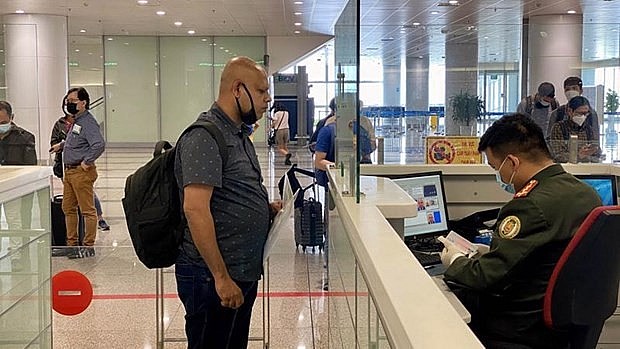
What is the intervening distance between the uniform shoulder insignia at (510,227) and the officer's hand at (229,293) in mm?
938

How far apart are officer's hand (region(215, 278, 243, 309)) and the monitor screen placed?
1.18m

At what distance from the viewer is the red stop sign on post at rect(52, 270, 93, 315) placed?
4.13m

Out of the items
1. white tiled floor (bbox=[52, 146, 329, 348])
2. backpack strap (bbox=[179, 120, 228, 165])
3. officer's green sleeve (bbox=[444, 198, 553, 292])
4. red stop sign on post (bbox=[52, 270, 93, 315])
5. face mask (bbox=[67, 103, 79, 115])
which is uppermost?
face mask (bbox=[67, 103, 79, 115])

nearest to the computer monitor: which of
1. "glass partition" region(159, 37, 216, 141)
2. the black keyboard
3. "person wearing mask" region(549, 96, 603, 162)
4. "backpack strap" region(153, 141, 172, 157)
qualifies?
the black keyboard

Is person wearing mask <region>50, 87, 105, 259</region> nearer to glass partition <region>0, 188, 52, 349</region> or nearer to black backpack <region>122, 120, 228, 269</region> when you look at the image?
glass partition <region>0, 188, 52, 349</region>

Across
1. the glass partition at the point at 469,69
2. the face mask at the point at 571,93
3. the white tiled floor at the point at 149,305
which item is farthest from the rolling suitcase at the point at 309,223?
the glass partition at the point at 469,69

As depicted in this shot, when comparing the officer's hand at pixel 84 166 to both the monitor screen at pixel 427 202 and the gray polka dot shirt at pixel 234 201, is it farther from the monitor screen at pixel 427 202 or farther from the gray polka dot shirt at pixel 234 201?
the gray polka dot shirt at pixel 234 201

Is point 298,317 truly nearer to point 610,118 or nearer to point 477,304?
point 477,304

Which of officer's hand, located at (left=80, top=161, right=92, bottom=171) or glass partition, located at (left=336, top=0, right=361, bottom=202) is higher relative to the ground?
glass partition, located at (left=336, top=0, right=361, bottom=202)

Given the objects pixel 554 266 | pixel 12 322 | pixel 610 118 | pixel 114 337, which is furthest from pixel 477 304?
pixel 610 118

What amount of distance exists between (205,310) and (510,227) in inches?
45.2

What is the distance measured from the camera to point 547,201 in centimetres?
227

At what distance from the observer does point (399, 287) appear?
1448 mm

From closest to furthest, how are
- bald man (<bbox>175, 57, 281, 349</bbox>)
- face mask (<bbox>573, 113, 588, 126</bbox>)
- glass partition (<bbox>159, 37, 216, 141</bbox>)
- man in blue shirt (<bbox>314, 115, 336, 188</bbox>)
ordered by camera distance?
bald man (<bbox>175, 57, 281, 349</bbox>), man in blue shirt (<bbox>314, 115, 336, 188</bbox>), face mask (<bbox>573, 113, 588, 126</bbox>), glass partition (<bbox>159, 37, 216, 141</bbox>)
